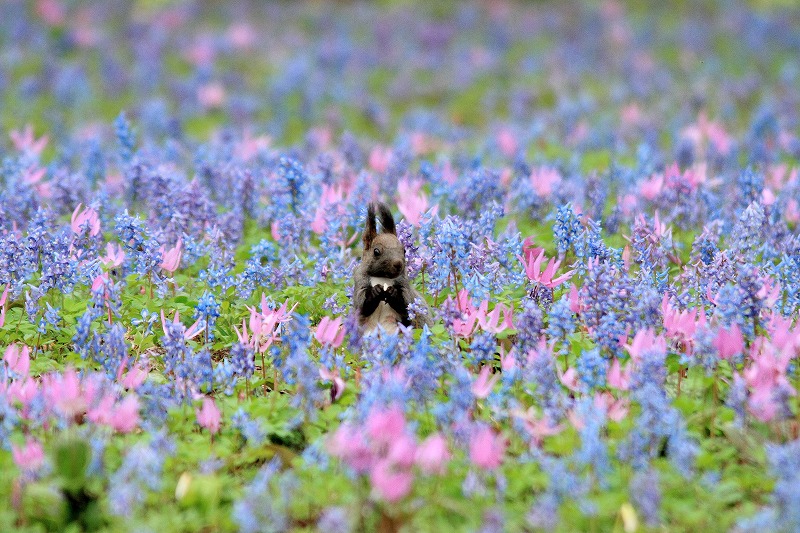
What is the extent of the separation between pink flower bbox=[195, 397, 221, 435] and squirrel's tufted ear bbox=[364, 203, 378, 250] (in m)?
1.19

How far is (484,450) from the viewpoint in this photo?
3.28 m

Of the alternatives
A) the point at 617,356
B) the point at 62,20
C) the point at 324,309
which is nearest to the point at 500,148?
the point at 324,309

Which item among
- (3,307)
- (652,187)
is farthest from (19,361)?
(652,187)

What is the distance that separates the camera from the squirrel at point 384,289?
4.59m

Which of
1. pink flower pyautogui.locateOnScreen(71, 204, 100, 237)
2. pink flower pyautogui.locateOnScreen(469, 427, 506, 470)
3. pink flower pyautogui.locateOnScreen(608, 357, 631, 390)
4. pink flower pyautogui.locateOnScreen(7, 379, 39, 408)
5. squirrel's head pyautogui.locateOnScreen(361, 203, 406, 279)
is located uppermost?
pink flower pyautogui.locateOnScreen(71, 204, 100, 237)

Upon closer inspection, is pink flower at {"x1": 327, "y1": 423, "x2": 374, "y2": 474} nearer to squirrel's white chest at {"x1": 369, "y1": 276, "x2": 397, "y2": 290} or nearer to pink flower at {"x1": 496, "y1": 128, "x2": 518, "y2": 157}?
squirrel's white chest at {"x1": 369, "y1": 276, "x2": 397, "y2": 290}

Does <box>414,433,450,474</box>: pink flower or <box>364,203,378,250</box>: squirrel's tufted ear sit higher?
<box>364,203,378,250</box>: squirrel's tufted ear

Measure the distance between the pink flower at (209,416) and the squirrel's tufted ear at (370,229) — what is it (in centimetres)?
119

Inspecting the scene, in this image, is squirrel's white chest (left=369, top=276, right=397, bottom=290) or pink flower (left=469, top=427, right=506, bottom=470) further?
squirrel's white chest (left=369, top=276, right=397, bottom=290)

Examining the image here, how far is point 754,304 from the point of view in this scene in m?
4.10

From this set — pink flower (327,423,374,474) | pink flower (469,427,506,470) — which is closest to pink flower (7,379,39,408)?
pink flower (327,423,374,474)

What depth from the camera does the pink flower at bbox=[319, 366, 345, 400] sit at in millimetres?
4164

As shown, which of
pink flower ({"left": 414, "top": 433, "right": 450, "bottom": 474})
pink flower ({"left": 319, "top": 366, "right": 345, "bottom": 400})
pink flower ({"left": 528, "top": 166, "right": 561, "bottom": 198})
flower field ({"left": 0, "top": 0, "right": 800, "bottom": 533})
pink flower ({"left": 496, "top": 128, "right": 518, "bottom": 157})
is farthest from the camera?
pink flower ({"left": 496, "top": 128, "right": 518, "bottom": 157})

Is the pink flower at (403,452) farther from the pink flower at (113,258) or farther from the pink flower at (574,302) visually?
the pink flower at (113,258)
